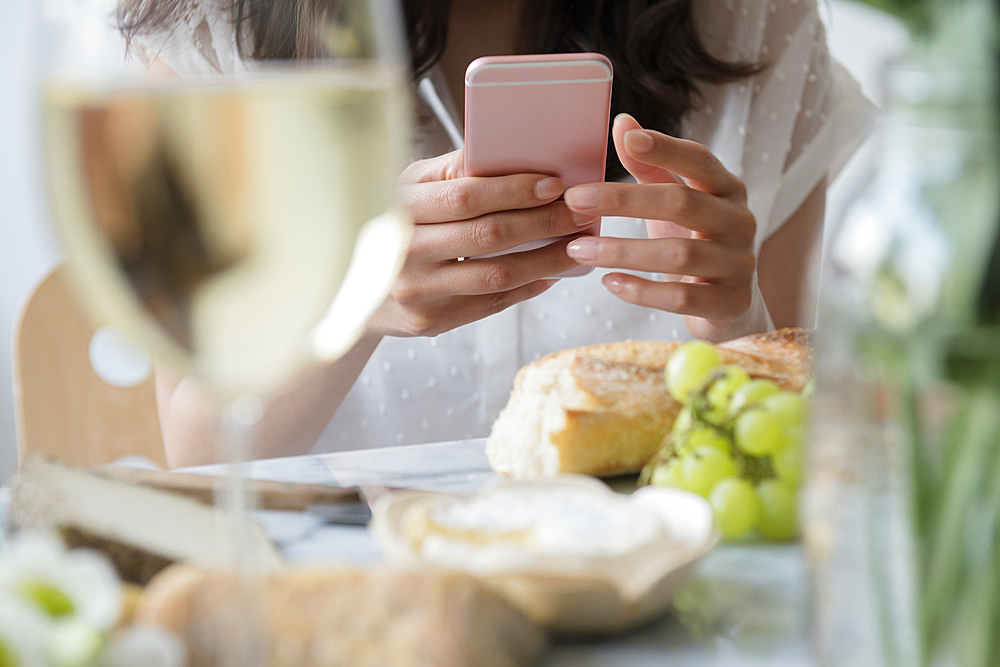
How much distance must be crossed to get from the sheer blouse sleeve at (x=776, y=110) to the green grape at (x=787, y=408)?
4.30ft

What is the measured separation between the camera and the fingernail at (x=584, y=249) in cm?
93

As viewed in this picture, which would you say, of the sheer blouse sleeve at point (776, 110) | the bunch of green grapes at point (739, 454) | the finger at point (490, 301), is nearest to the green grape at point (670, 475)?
the bunch of green grapes at point (739, 454)

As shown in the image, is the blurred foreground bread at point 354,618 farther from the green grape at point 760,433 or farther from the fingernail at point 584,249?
the fingernail at point 584,249

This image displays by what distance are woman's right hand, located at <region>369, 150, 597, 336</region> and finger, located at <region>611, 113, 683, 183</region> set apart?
0.25ft

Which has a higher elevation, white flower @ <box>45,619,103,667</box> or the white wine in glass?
the white wine in glass

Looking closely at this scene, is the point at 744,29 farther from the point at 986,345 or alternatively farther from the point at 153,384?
the point at 986,345

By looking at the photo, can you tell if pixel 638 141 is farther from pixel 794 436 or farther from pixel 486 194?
pixel 794 436

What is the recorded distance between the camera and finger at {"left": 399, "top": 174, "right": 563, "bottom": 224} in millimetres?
857

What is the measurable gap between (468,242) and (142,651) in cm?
72

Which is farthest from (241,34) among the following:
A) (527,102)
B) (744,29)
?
(744,29)

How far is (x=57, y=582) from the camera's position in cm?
28

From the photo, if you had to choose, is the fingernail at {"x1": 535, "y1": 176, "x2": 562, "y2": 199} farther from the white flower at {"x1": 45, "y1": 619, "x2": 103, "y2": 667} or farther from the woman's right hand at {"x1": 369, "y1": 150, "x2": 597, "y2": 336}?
the white flower at {"x1": 45, "y1": 619, "x2": 103, "y2": 667}

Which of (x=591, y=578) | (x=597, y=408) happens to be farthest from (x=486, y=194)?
(x=591, y=578)

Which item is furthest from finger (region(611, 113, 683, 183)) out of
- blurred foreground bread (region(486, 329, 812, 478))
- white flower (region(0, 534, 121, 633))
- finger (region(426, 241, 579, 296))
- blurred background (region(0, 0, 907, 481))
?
blurred background (region(0, 0, 907, 481))
